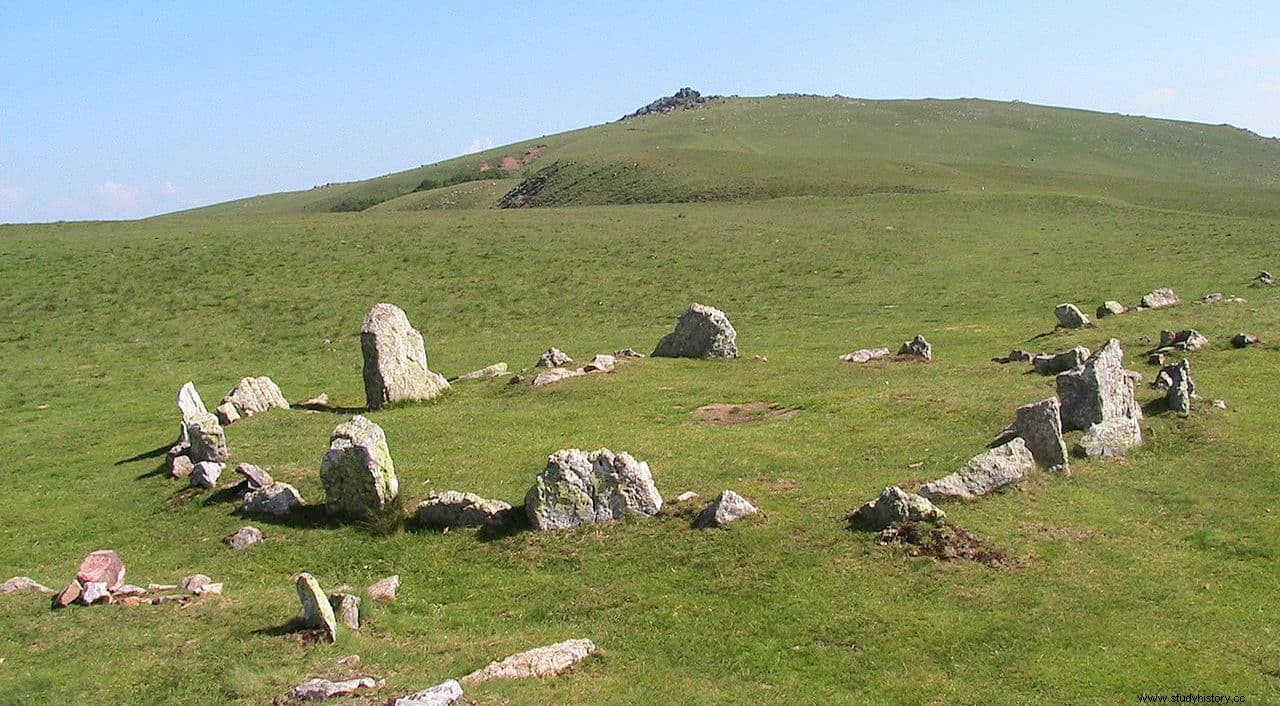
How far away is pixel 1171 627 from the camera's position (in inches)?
514

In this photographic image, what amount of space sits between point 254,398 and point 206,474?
887cm

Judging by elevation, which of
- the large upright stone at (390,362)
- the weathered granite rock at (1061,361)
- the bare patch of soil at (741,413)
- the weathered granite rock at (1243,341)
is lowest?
the bare patch of soil at (741,413)

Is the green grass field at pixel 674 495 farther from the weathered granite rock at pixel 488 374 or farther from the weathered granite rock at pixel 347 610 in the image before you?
the weathered granite rock at pixel 488 374

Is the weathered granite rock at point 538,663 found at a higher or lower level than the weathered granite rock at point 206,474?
lower

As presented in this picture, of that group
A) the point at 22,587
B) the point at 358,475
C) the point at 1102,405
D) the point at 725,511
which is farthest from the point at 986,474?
the point at 22,587

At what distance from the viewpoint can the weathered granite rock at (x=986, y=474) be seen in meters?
17.1

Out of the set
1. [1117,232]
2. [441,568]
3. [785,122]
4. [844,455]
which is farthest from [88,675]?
[785,122]

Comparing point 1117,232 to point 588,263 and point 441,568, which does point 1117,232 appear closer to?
point 588,263

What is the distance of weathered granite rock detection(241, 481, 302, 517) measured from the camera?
19719 mm

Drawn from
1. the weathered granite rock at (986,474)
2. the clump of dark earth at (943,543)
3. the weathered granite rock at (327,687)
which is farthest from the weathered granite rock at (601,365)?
the weathered granite rock at (327,687)

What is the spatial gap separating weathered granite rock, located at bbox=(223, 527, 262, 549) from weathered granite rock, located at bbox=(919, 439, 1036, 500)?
1197 cm

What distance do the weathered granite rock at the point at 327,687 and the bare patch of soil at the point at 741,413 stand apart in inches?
541

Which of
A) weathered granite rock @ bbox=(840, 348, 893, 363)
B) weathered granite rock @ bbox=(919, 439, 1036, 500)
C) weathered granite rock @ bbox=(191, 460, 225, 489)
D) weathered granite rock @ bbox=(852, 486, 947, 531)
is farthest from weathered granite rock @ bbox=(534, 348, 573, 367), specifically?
weathered granite rock @ bbox=(852, 486, 947, 531)

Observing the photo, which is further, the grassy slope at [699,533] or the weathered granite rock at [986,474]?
the weathered granite rock at [986,474]
